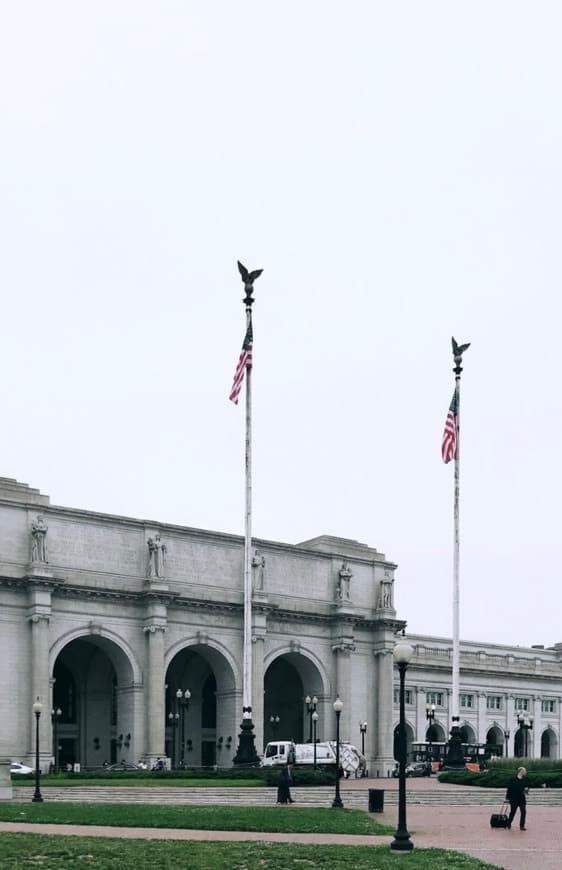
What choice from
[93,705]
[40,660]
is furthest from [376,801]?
[93,705]

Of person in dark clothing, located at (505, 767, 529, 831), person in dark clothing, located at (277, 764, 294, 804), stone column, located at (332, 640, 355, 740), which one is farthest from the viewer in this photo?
stone column, located at (332, 640, 355, 740)

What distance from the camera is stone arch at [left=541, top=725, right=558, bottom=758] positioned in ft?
441

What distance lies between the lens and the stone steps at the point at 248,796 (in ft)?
177

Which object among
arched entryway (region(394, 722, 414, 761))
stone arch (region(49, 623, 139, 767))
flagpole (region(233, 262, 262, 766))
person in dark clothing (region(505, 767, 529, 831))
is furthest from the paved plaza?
arched entryway (region(394, 722, 414, 761))

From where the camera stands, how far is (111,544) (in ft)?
283

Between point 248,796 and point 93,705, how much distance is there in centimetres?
3809

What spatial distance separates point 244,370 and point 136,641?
79.5 ft

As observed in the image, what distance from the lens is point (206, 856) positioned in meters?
28.4

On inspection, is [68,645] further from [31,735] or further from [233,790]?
[233,790]

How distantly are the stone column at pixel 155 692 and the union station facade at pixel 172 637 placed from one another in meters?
0.09

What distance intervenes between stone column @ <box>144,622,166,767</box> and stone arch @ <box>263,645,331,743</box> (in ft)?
34.4

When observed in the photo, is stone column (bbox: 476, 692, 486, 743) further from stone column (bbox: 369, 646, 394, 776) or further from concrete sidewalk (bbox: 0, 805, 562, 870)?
concrete sidewalk (bbox: 0, 805, 562, 870)

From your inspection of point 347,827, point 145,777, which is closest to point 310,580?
point 145,777

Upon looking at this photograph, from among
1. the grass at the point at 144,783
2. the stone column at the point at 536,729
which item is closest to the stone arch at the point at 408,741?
the stone column at the point at 536,729
